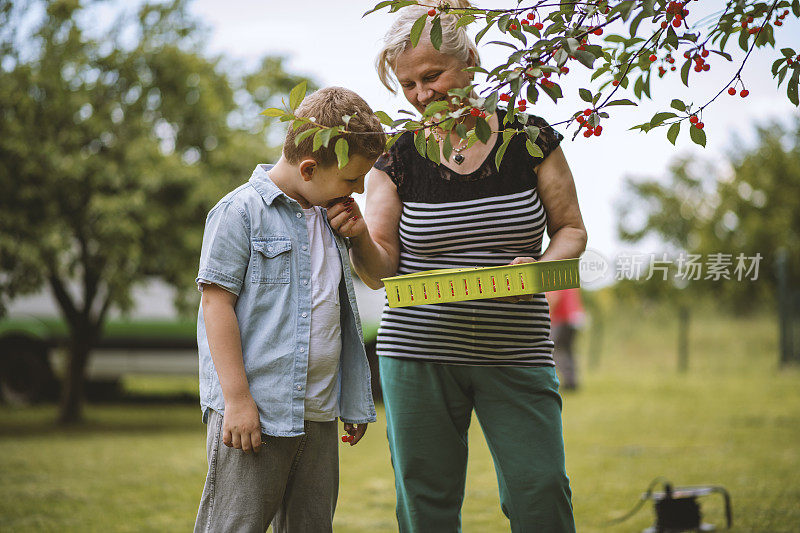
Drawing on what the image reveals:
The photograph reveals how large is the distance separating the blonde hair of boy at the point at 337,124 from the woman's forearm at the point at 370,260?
214 millimetres

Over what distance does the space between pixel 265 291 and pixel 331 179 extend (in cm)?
30

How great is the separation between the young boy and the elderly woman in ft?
0.59

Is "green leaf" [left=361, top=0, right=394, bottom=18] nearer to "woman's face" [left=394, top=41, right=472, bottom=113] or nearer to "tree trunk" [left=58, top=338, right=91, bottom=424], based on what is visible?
"woman's face" [left=394, top=41, right=472, bottom=113]

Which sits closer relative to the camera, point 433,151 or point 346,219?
point 433,151

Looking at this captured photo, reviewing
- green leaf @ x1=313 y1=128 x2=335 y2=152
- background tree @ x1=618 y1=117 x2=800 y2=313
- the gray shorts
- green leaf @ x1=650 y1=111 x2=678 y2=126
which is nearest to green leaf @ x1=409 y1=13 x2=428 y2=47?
green leaf @ x1=313 y1=128 x2=335 y2=152

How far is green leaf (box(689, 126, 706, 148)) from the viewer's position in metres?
1.77

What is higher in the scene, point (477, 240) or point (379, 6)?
point (379, 6)

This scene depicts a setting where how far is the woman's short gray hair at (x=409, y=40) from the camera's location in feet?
6.57

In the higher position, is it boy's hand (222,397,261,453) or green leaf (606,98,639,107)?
green leaf (606,98,639,107)

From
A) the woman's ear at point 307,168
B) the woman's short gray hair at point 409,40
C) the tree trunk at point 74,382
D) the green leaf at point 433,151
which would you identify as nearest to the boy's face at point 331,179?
the woman's ear at point 307,168

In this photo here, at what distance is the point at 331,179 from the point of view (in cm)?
192

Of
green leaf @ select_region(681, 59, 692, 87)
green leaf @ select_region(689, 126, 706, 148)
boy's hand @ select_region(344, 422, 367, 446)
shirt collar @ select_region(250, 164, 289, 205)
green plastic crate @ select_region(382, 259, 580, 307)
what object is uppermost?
green leaf @ select_region(681, 59, 692, 87)

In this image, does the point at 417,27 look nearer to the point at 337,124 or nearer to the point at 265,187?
the point at 337,124

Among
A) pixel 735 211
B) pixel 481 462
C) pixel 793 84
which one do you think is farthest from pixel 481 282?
pixel 735 211
